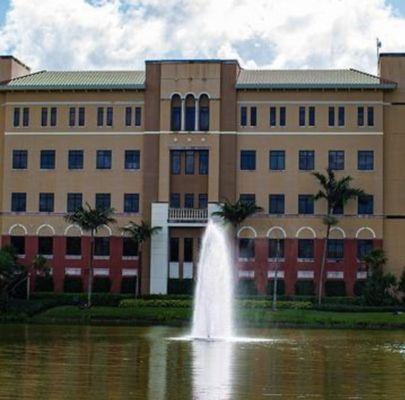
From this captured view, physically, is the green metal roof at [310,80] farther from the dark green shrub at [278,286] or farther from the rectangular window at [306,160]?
the dark green shrub at [278,286]

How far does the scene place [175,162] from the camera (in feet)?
239

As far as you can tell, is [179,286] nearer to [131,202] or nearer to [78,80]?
[131,202]

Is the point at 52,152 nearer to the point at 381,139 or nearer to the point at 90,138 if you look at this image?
the point at 90,138

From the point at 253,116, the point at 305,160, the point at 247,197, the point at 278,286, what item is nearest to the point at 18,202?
the point at 247,197

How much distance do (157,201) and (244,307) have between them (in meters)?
11.9

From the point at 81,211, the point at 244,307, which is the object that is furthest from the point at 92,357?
the point at 81,211

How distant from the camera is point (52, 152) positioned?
7381 cm

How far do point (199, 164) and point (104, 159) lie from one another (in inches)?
272

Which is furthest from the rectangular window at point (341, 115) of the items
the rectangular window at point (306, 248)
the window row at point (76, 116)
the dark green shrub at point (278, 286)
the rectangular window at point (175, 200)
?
the window row at point (76, 116)

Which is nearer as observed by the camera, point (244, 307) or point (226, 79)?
point (244, 307)

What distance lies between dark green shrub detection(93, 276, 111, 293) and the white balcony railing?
20.5 feet

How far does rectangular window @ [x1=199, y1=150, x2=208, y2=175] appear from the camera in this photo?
7238cm

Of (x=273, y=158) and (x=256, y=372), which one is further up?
(x=273, y=158)

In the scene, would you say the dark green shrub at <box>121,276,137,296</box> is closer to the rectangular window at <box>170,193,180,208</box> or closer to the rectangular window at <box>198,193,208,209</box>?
the rectangular window at <box>170,193,180,208</box>
